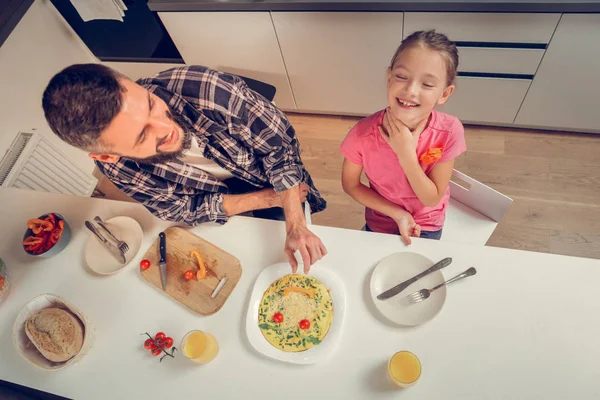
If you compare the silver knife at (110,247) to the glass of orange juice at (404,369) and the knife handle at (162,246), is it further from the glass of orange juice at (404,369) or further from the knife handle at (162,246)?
the glass of orange juice at (404,369)

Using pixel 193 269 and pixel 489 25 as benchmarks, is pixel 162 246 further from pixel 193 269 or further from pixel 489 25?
pixel 489 25

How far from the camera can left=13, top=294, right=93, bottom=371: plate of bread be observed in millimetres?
1097

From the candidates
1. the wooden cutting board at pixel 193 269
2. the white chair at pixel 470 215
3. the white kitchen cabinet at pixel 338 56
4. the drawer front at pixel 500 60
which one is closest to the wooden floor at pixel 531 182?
the white kitchen cabinet at pixel 338 56

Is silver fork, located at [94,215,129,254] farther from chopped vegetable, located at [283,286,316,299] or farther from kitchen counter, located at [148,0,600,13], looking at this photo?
kitchen counter, located at [148,0,600,13]

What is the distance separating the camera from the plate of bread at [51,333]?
110 cm

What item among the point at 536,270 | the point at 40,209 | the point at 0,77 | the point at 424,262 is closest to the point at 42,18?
the point at 0,77

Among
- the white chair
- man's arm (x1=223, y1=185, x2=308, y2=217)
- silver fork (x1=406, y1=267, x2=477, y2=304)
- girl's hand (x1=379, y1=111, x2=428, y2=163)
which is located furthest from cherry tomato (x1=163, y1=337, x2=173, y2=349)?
the white chair

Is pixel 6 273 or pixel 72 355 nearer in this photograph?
pixel 72 355

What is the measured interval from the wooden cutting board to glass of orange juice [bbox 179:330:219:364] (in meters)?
0.10

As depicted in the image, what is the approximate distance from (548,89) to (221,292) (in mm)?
1828

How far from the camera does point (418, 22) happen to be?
1.77 metres

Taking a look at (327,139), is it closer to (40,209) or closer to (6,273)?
(40,209)

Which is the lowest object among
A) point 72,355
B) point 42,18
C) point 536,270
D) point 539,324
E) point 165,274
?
point 72,355

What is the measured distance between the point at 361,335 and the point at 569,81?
1661 mm
